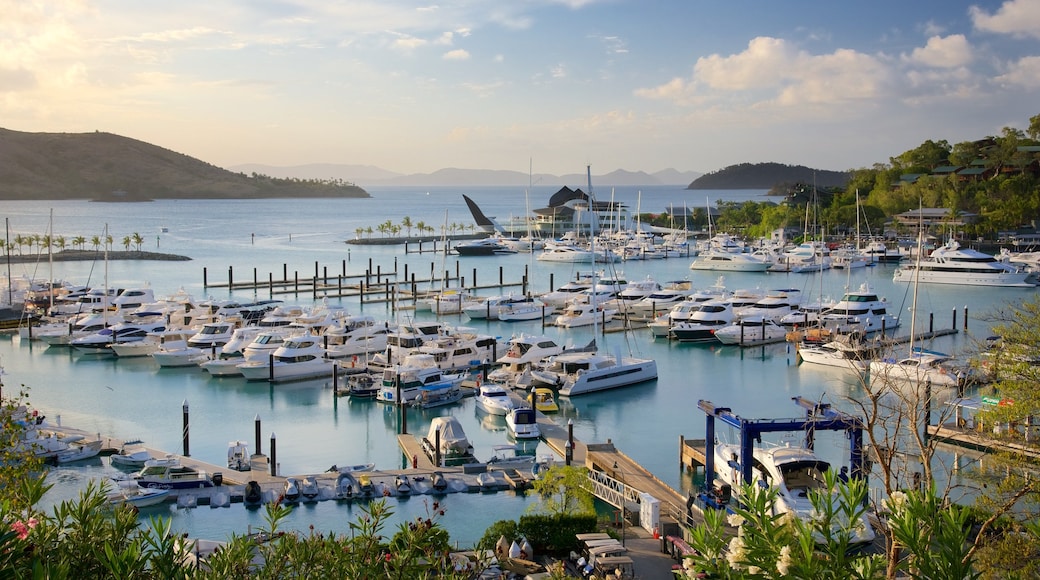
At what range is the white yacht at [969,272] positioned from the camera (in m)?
61.0

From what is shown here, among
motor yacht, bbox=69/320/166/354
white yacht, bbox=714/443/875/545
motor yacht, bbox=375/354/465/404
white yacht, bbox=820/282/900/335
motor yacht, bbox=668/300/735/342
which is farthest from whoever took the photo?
motor yacht, bbox=668/300/735/342

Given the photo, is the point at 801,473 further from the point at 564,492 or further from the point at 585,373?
the point at 585,373

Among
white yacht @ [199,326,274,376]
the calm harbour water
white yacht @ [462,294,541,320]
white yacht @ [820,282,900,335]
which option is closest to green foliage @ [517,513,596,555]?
the calm harbour water

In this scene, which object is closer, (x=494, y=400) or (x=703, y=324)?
(x=494, y=400)

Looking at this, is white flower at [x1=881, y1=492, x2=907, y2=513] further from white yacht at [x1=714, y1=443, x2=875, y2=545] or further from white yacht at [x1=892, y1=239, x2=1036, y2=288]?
white yacht at [x1=892, y1=239, x2=1036, y2=288]

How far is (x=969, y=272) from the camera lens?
61.3 metres

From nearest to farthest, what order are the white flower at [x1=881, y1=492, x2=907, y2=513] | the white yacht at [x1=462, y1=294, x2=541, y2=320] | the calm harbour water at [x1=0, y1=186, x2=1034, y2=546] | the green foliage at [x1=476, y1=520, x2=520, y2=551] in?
the white flower at [x1=881, y1=492, x2=907, y2=513] → the green foliage at [x1=476, y1=520, x2=520, y2=551] → the calm harbour water at [x1=0, y1=186, x2=1034, y2=546] → the white yacht at [x1=462, y1=294, x2=541, y2=320]

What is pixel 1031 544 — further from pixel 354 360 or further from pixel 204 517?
pixel 354 360

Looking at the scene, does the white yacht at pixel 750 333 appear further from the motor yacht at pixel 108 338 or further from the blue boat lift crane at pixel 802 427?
the motor yacht at pixel 108 338

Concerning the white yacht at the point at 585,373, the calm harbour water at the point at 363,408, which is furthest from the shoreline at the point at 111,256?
the white yacht at the point at 585,373

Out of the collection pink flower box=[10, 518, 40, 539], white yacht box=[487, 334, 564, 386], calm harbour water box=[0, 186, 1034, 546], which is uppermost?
pink flower box=[10, 518, 40, 539]

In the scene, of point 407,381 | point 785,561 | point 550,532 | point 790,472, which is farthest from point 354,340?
point 785,561

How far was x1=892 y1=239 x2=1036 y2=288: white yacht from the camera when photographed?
A: 61000mm

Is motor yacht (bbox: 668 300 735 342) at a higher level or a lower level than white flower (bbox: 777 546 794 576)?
lower
